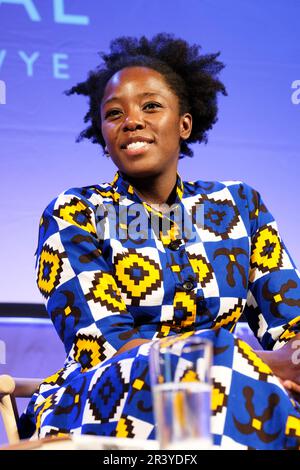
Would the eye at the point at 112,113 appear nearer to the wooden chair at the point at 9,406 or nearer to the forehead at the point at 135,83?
the forehead at the point at 135,83

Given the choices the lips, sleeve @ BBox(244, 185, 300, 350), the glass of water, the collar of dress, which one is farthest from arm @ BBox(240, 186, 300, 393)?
the glass of water

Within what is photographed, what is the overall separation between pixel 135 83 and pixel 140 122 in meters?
0.11

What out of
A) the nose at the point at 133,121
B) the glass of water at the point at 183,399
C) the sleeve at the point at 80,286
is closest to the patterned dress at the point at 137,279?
the sleeve at the point at 80,286

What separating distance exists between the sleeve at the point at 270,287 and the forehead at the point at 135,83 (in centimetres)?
33

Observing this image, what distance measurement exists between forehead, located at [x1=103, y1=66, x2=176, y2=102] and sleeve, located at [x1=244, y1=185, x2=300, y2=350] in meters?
0.33

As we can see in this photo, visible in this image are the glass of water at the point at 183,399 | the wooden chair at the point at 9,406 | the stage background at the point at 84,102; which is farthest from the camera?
the stage background at the point at 84,102

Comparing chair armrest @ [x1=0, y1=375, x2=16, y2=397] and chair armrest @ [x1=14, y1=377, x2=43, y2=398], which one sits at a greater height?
chair armrest @ [x1=0, y1=375, x2=16, y2=397]

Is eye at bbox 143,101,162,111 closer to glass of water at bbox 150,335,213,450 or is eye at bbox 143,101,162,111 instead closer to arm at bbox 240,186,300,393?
arm at bbox 240,186,300,393

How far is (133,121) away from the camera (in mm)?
1733

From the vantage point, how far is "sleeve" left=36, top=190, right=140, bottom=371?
1462 millimetres

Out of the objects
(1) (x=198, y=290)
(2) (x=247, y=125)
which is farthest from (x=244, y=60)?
(1) (x=198, y=290)

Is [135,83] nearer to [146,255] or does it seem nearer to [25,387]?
[146,255]

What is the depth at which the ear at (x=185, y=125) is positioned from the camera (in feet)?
6.28

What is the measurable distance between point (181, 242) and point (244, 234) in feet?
0.54
